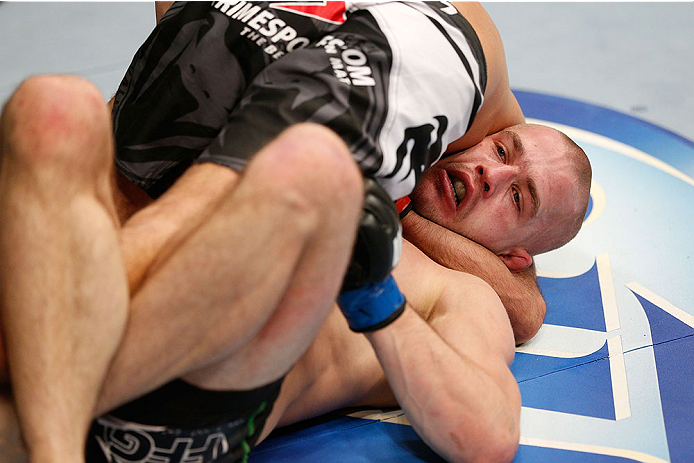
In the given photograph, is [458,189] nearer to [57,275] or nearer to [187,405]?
[187,405]

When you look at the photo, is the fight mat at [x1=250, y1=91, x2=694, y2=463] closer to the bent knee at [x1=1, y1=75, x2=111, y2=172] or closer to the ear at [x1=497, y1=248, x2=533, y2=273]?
the ear at [x1=497, y1=248, x2=533, y2=273]

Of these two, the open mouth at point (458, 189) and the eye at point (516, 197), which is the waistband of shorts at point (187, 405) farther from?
the eye at point (516, 197)

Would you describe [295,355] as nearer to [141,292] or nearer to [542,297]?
[141,292]

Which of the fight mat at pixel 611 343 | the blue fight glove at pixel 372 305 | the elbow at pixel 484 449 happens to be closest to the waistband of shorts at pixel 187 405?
the blue fight glove at pixel 372 305

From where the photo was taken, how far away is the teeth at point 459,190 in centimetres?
218

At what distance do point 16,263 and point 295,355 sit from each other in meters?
0.50

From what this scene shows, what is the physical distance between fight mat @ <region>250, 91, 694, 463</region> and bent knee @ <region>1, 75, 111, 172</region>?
84 centimetres

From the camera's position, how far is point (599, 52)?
3.76 meters

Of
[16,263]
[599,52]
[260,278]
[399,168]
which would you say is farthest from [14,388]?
[599,52]

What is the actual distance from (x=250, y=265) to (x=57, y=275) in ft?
1.03

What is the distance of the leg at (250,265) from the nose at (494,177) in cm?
97

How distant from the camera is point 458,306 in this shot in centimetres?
184

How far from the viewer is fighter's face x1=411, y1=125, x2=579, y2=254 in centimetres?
217

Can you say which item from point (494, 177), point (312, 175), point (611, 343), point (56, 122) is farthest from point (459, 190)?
point (56, 122)
